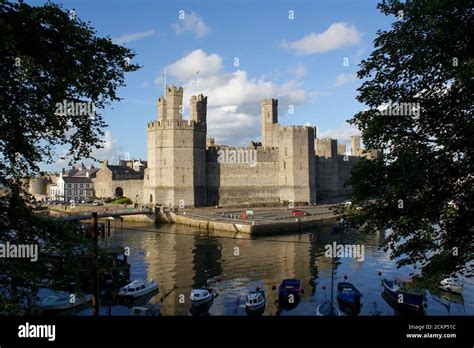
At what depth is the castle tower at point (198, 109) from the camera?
66.8 meters

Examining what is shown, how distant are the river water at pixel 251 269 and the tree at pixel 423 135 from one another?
30.7ft

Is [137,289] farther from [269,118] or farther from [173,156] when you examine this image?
[269,118]

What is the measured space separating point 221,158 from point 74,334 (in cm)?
5906

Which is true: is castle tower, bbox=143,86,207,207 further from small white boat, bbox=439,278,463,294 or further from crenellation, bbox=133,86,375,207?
small white boat, bbox=439,278,463,294

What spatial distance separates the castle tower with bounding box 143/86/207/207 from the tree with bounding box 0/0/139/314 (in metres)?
51.8

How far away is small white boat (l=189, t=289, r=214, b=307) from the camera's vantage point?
21489 millimetres

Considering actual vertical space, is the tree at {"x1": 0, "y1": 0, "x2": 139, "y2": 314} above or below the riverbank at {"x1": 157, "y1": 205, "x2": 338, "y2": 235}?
above

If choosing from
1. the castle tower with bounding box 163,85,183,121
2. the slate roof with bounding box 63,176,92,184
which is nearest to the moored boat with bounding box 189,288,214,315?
the castle tower with bounding box 163,85,183,121

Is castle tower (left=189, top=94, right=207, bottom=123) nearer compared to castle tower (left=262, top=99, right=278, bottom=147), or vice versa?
castle tower (left=189, top=94, right=207, bottom=123)

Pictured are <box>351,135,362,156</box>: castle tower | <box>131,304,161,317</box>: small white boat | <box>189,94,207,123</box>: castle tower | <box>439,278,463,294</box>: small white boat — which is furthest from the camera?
<box>351,135,362,156</box>: castle tower

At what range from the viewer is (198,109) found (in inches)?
2630

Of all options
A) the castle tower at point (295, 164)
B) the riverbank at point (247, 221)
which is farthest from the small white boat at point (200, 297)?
the castle tower at point (295, 164)

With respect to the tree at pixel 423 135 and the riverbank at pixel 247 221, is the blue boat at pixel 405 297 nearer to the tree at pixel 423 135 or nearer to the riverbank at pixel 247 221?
the tree at pixel 423 135

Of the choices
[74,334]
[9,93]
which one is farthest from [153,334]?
[9,93]
